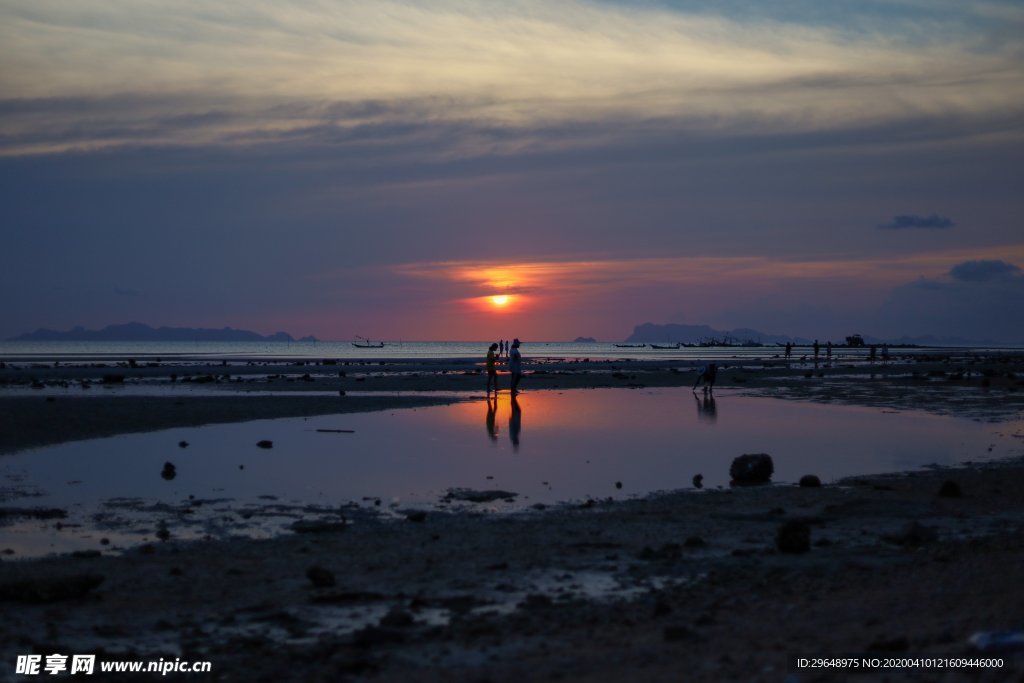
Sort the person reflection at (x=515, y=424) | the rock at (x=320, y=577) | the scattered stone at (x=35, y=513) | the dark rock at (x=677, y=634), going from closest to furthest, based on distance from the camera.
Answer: the dark rock at (x=677, y=634), the rock at (x=320, y=577), the scattered stone at (x=35, y=513), the person reflection at (x=515, y=424)

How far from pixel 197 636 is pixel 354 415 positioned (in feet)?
78.3

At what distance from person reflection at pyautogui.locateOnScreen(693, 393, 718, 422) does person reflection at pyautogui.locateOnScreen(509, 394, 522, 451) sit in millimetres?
5640

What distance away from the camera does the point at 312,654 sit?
7707mm

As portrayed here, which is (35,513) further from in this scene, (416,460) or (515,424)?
(515,424)

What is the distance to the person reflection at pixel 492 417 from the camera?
25727 mm

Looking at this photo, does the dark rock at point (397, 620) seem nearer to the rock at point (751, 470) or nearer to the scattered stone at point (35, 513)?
the scattered stone at point (35, 513)

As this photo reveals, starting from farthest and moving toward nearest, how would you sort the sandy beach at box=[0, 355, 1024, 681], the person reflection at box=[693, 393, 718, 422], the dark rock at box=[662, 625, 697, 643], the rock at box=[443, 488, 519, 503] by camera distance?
the person reflection at box=[693, 393, 718, 422]
the rock at box=[443, 488, 519, 503]
the dark rock at box=[662, 625, 697, 643]
the sandy beach at box=[0, 355, 1024, 681]

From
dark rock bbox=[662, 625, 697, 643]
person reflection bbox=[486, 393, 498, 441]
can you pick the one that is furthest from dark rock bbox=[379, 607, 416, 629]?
person reflection bbox=[486, 393, 498, 441]

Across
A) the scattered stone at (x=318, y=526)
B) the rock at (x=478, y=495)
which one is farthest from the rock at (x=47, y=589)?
the rock at (x=478, y=495)

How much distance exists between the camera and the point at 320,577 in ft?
31.8

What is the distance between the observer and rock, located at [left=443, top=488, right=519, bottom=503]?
15320 mm

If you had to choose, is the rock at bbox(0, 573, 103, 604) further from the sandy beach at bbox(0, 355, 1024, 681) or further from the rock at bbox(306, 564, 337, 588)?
the rock at bbox(306, 564, 337, 588)

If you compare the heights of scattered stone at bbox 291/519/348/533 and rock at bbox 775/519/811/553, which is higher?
rock at bbox 775/519/811/553

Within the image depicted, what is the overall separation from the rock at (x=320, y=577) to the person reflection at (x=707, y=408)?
21.7 m
